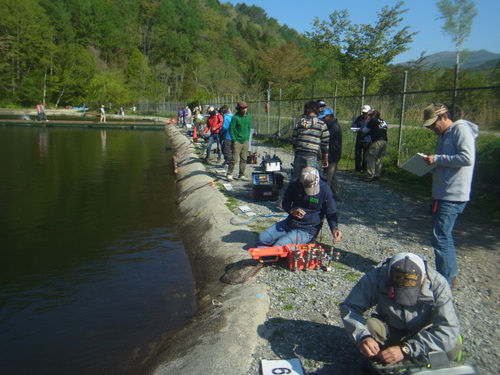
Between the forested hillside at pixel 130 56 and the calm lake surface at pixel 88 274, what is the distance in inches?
747

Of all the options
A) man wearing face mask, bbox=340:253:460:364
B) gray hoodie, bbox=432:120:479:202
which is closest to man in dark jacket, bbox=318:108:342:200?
gray hoodie, bbox=432:120:479:202

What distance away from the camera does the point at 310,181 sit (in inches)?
204

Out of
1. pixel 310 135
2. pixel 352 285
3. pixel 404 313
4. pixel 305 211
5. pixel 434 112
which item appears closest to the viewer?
pixel 404 313

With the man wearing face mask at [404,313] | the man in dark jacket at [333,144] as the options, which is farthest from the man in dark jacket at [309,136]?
the man wearing face mask at [404,313]

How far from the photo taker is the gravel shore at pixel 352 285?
3.67 m

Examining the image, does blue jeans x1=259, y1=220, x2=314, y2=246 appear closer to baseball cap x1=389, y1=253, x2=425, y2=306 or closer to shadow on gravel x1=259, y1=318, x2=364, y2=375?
shadow on gravel x1=259, y1=318, x2=364, y2=375

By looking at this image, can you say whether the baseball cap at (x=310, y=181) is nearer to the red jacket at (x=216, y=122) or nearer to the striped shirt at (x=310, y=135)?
the striped shirt at (x=310, y=135)

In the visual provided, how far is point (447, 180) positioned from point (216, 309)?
298 centimetres

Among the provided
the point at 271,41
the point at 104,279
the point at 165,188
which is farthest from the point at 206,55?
the point at 104,279

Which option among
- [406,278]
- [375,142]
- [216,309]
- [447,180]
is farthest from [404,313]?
[375,142]

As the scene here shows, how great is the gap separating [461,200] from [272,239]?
2407 millimetres

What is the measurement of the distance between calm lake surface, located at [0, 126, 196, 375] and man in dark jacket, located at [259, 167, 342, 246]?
5.29 feet

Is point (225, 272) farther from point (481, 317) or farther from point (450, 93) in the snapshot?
point (450, 93)

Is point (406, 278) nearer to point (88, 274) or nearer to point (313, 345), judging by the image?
point (313, 345)
